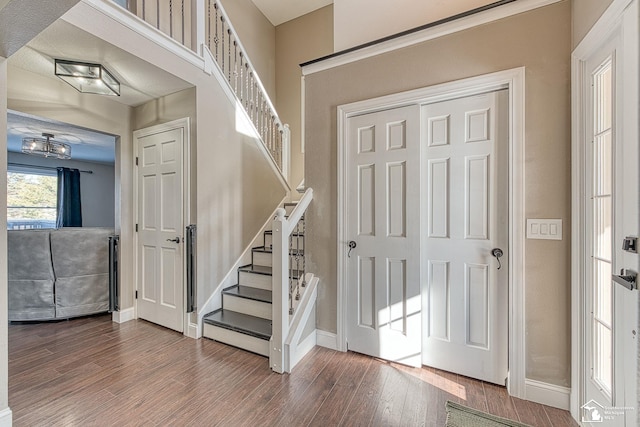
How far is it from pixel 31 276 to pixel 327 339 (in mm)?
3404

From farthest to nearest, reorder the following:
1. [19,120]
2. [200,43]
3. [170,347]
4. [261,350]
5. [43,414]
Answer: [19,120], [200,43], [170,347], [261,350], [43,414]

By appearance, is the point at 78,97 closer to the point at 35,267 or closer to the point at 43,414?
the point at 35,267

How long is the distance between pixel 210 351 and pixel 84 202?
647 cm

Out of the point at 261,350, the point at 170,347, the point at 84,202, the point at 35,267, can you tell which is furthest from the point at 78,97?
the point at 84,202

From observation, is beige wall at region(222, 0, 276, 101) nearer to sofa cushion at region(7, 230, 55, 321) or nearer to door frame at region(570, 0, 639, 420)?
sofa cushion at region(7, 230, 55, 321)

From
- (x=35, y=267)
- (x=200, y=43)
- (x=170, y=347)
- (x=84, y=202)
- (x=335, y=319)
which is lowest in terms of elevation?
(x=170, y=347)

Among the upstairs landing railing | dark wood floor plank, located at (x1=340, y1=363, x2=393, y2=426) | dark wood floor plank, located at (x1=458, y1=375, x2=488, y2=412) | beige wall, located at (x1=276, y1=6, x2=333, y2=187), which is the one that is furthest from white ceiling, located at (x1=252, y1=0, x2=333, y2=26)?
dark wood floor plank, located at (x1=458, y1=375, x2=488, y2=412)

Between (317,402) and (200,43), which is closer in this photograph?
(317,402)

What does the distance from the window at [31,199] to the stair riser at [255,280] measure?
19.1 feet

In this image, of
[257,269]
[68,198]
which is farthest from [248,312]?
[68,198]

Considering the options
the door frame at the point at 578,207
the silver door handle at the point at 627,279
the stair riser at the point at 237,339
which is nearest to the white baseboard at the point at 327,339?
the stair riser at the point at 237,339

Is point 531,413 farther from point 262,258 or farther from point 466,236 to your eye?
point 262,258

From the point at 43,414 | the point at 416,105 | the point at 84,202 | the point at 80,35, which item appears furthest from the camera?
the point at 84,202

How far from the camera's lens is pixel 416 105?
2102mm
